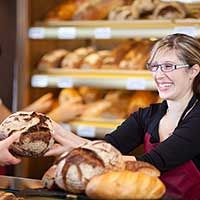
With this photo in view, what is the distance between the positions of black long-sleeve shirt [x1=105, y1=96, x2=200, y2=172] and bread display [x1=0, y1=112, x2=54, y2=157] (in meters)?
0.39

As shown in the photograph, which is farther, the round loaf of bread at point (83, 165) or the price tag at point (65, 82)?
the price tag at point (65, 82)

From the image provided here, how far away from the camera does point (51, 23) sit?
3809 millimetres

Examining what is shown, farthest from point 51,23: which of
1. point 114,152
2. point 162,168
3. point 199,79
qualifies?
point 114,152

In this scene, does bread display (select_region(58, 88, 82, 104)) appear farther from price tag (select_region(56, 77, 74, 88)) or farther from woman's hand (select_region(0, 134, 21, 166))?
woman's hand (select_region(0, 134, 21, 166))

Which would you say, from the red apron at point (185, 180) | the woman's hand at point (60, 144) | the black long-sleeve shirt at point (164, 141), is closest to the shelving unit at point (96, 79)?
the black long-sleeve shirt at point (164, 141)

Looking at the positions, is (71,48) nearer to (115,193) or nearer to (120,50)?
(120,50)

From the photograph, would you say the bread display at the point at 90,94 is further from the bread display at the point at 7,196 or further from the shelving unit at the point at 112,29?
the bread display at the point at 7,196

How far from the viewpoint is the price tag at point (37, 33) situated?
3752mm

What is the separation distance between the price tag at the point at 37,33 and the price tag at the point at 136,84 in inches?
29.8

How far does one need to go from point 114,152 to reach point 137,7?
2.32 m

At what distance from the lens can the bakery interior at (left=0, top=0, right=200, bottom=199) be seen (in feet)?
11.5

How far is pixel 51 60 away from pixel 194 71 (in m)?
1.86

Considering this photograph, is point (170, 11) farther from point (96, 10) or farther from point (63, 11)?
point (63, 11)

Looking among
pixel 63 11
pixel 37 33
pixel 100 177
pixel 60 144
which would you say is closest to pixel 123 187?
pixel 100 177
